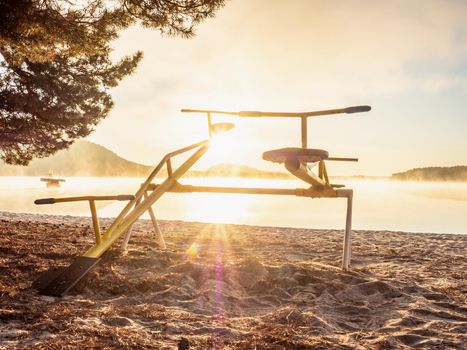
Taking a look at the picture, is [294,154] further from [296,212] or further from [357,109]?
[296,212]

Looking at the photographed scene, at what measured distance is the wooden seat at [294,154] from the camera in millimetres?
3467

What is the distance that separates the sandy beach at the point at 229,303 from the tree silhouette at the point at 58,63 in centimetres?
361

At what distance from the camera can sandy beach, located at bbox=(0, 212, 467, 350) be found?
8.75ft

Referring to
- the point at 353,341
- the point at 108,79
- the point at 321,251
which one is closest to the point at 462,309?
the point at 353,341

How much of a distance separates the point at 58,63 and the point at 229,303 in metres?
9.01

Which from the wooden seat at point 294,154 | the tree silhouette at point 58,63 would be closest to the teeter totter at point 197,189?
the wooden seat at point 294,154

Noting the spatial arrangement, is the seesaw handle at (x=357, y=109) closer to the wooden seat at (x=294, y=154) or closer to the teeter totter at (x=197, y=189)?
the teeter totter at (x=197, y=189)

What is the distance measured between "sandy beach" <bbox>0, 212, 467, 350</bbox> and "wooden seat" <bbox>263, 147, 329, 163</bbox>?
1.36 meters

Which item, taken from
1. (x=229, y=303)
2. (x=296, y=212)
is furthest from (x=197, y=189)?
(x=296, y=212)

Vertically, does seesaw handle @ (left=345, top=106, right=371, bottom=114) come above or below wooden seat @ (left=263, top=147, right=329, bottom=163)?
above

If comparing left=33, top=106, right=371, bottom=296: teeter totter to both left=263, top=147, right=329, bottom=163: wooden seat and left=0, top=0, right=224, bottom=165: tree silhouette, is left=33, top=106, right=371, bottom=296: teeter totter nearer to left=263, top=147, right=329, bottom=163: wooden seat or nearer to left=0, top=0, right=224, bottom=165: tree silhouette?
left=263, top=147, right=329, bottom=163: wooden seat

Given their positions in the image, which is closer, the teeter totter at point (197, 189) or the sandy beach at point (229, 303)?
the sandy beach at point (229, 303)

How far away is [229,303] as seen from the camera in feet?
12.0

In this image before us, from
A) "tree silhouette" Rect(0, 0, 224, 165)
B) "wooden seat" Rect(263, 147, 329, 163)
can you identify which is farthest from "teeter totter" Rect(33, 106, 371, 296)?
"tree silhouette" Rect(0, 0, 224, 165)
